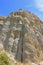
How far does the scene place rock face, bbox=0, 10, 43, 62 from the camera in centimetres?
3803

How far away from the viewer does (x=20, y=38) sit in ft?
136

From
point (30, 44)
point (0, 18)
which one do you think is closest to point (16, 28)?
point (30, 44)

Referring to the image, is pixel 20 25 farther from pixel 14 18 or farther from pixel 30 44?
pixel 30 44

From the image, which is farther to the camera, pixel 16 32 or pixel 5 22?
pixel 5 22

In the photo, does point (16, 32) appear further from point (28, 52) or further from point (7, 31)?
point (28, 52)

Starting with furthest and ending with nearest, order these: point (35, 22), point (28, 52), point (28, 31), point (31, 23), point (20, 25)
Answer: point (35, 22), point (31, 23), point (20, 25), point (28, 31), point (28, 52)

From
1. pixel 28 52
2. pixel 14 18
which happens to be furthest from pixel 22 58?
pixel 14 18

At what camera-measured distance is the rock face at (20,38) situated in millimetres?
38031

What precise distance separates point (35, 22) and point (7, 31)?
1102 centimetres

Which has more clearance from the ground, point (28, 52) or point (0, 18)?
point (0, 18)

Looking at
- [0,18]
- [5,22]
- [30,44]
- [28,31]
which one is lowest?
[30,44]

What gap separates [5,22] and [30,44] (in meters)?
8.64

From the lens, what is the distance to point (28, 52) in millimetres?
37781

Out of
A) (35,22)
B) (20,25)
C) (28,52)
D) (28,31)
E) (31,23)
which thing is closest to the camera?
(28,52)
